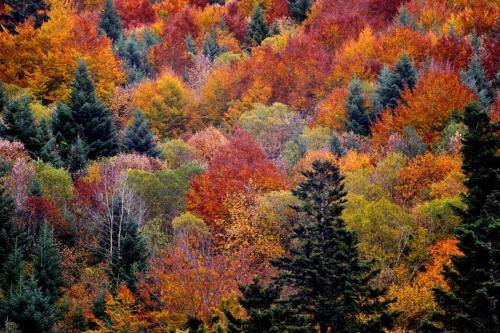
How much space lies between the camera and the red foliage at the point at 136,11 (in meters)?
129

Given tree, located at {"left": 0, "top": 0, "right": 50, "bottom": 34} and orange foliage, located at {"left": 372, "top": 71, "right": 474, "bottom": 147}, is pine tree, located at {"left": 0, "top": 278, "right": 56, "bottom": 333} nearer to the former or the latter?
orange foliage, located at {"left": 372, "top": 71, "right": 474, "bottom": 147}

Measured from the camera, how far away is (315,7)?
111500 mm

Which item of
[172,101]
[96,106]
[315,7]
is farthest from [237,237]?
[315,7]

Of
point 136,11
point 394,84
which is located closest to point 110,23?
point 136,11

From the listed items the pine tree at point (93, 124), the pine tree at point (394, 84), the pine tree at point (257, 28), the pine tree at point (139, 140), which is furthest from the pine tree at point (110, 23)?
the pine tree at point (394, 84)

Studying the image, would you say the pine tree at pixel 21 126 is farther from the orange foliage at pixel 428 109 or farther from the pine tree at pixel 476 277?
the pine tree at pixel 476 277

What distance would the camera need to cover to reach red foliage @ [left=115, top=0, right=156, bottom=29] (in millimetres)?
128625

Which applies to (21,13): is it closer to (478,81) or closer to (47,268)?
(478,81)

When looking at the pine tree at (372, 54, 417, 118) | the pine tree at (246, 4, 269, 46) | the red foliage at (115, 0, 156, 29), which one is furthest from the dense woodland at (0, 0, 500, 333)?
the red foliage at (115, 0, 156, 29)

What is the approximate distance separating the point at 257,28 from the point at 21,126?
195 ft

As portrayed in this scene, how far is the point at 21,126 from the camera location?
53.3 metres

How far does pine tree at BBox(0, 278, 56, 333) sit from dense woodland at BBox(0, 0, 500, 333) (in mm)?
99

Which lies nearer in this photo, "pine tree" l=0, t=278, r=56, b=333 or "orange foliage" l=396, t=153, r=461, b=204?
"pine tree" l=0, t=278, r=56, b=333

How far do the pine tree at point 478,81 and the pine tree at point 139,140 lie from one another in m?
25.3
